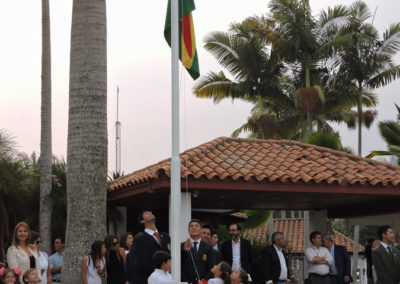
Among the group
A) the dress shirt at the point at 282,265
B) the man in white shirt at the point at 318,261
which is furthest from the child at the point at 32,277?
the man in white shirt at the point at 318,261

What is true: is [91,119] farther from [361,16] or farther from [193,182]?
[361,16]

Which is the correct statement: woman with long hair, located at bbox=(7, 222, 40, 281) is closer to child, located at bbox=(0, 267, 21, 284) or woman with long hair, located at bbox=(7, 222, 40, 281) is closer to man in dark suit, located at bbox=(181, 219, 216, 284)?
child, located at bbox=(0, 267, 21, 284)

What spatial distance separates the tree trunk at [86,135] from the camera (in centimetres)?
1151

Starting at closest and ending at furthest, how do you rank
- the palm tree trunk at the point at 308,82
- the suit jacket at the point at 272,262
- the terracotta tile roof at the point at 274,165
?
1. the suit jacket at the point at 272,262
2. the terracotta tile roof at the point at 274,165
3. the palm tree trunk at the point at 308,82

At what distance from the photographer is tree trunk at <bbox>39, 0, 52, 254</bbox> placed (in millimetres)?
15148

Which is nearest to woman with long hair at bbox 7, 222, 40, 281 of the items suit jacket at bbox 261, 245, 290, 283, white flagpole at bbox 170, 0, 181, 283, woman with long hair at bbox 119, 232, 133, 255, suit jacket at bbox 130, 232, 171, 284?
suit jacket at bbox 130, 232, 171, 284

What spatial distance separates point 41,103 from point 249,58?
19.2 metres

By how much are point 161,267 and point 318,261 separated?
527cm

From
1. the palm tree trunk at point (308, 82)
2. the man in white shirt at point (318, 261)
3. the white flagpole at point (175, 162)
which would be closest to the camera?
the white flagpole at point (175, 162)

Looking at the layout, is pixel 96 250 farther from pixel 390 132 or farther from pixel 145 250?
pixel 390 132

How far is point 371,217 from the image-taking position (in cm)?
1706

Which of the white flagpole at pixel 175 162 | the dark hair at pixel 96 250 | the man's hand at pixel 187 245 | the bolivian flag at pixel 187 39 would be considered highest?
the bolivian flag at pixel 187 39

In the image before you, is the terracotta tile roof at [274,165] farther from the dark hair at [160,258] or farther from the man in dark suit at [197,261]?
the dark hair at [160,258]

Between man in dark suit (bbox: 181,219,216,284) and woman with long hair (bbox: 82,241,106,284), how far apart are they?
1.50 m
